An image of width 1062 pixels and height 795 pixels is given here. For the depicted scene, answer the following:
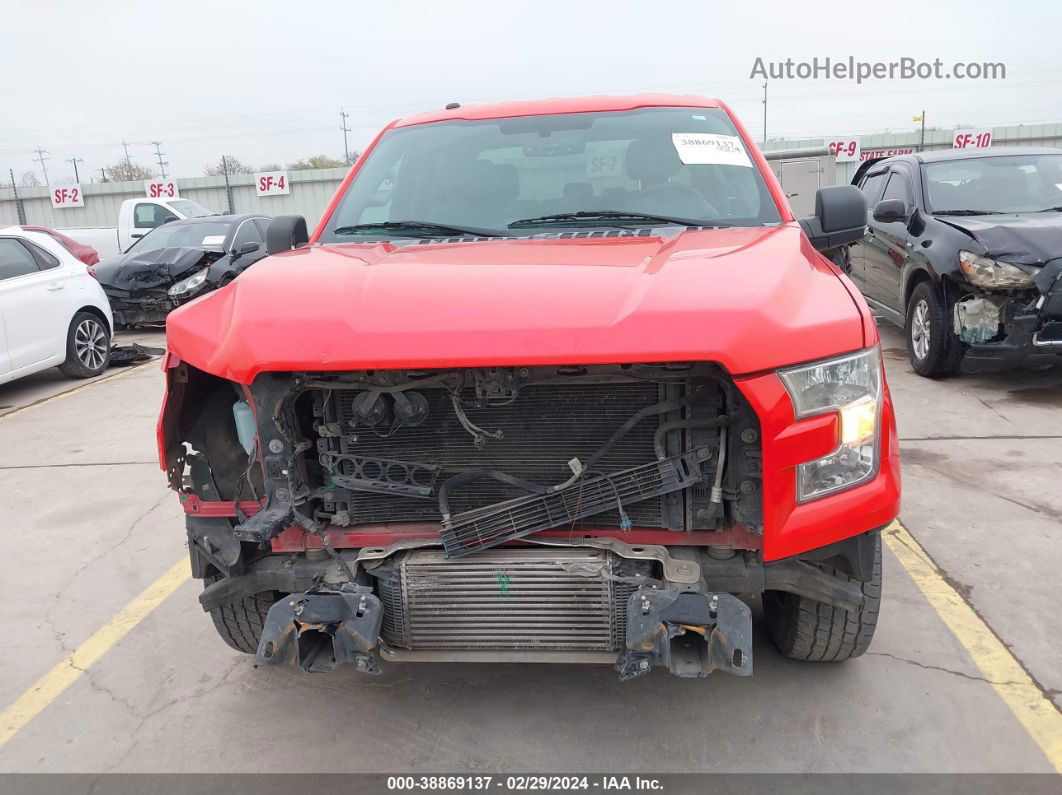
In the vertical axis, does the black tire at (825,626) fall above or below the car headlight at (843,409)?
below

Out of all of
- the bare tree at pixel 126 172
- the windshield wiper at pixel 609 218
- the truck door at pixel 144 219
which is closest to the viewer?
the windshield wiper at pixel 609 218

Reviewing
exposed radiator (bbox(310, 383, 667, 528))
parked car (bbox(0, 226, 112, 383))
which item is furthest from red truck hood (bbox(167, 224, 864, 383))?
parked car (bbox(0, 226, 112, 383))

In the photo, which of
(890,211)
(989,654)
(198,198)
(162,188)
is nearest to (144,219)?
(162,188)

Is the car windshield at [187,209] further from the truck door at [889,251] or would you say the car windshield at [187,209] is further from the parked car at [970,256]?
the parked car at [970,256]

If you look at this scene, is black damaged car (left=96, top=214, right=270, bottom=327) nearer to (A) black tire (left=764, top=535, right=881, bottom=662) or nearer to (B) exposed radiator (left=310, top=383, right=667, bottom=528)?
(B) exposed radiator (left=310, top=383, right=667, bottom=528)

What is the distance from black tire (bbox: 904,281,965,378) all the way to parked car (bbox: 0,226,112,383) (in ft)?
25.6

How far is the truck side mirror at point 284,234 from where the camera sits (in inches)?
147

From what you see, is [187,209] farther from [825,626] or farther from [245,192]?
[825,626]

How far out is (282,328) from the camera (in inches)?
87.0

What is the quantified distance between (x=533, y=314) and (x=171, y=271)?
32.3ft

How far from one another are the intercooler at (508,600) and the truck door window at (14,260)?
6967 millimetres

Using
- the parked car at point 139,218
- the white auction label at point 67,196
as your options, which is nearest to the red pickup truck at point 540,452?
the parked car at point 139,218

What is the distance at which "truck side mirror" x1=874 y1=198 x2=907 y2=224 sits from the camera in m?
6.67

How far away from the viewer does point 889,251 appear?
731cm
